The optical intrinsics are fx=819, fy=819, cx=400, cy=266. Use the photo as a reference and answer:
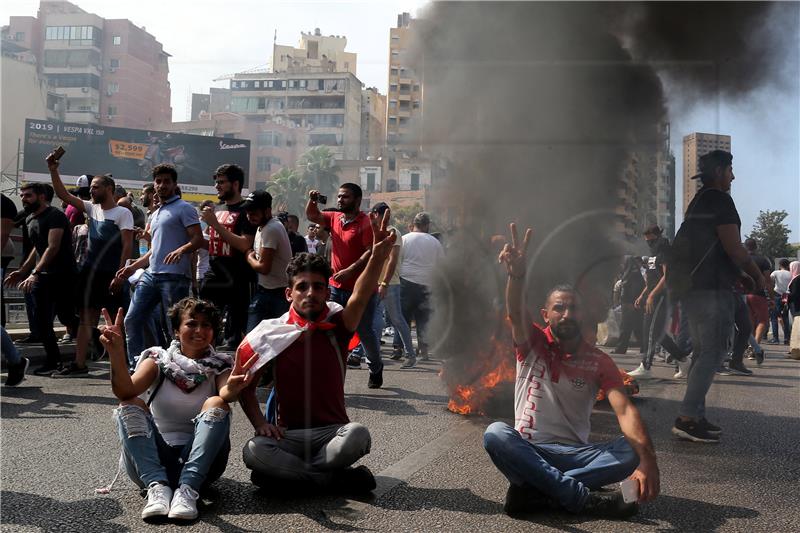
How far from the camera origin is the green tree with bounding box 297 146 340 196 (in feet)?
163

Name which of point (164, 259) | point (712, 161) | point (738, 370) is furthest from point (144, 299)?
point (738, 370)

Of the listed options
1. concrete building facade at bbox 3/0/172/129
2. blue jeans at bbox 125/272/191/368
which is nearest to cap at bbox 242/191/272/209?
blue jeans at bbox 125/272/191/368

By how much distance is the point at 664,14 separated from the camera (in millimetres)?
6777

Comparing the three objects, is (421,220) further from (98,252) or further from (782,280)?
(782,280)

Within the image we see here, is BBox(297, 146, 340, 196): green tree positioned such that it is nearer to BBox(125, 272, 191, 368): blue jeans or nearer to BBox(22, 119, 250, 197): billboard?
BBox(22, 119, 250, 197): billboard

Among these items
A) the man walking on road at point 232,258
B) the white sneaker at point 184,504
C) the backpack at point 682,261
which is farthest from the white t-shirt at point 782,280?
the white sneaker at point 184,504

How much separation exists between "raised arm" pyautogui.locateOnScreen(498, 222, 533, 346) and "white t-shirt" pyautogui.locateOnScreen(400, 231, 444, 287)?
533 centimetres

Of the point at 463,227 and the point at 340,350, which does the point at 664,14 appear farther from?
the point at 340,350

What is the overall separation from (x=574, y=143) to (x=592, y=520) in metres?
4.48

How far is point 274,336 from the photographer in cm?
357

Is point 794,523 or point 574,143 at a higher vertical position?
point 574,143

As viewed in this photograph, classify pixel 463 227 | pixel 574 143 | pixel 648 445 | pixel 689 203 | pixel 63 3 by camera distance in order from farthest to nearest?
pixel 63 3
pixel 574 143
pixel 463 227
pixel 689 203
pixel 648 445

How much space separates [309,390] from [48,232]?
436 cm

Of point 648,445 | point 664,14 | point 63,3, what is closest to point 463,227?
point 664,14
